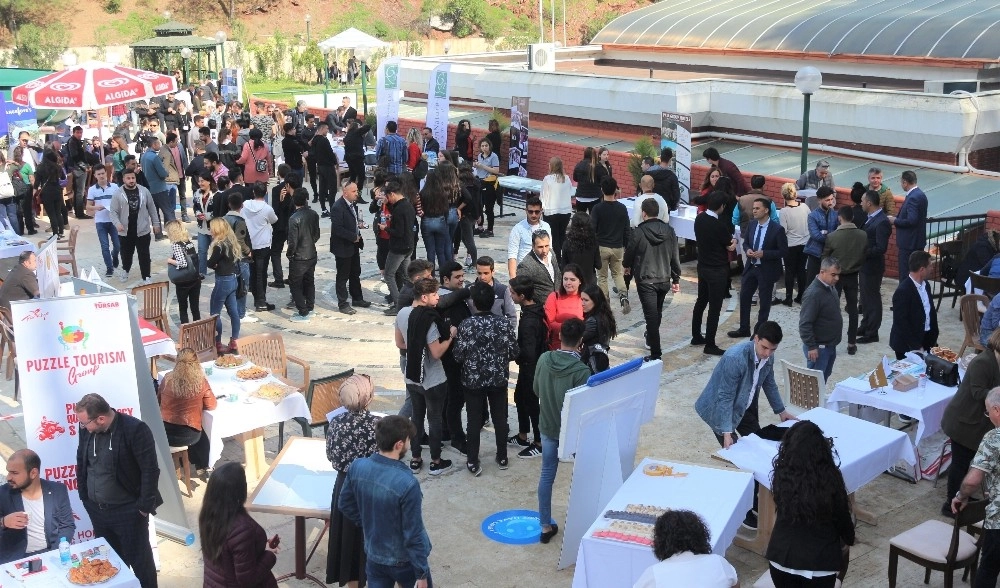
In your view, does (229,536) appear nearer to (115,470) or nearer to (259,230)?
(115,470)

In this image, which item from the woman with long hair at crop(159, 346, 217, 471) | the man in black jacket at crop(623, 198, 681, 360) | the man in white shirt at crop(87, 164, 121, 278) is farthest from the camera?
the man in white shirt at crop(87, 164, 121, 278)

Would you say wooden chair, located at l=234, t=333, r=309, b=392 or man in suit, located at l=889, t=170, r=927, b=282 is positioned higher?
man in suit, located at l=889, t=170, r=927, b=282

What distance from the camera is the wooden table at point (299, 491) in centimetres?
680

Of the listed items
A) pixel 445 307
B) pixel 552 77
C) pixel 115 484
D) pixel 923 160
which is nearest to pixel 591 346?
pixel 445 307

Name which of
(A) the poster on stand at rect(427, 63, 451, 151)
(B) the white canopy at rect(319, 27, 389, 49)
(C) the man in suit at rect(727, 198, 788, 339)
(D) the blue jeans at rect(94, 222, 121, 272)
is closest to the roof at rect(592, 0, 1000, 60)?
(B) the white canopy at rect(319, 27, 389, 49)

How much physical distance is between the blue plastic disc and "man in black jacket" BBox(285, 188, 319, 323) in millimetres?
5237

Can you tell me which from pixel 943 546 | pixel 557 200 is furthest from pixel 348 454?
pixel 557 200

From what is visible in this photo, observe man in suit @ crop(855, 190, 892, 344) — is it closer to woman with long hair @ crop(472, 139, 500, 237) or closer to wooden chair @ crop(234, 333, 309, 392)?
wooden chair @ crop(234, 333, 309, 392)

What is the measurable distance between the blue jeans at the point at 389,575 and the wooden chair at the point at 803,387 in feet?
12.0

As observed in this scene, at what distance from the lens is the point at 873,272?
11.1m

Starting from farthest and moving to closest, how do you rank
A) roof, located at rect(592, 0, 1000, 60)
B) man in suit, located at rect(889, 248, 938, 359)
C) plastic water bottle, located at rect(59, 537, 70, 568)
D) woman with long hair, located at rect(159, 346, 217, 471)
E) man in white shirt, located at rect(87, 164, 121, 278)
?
1. roof, located at rect(592, 0, 1000, 60)
2. man in white shirt, located at rect(87, 164, 121, 278)
3. man in suit, located at rect(889, 248, 938, 359)
4. woman with long hair, located at rect(159, 346, 217, 471)
5. plastic water bottle, located at rect(59, 537, 70, 568)

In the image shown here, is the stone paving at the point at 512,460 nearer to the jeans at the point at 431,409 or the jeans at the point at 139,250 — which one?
the jeans at the point at 431,409

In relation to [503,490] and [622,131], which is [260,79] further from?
[503,490]

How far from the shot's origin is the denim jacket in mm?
5391
